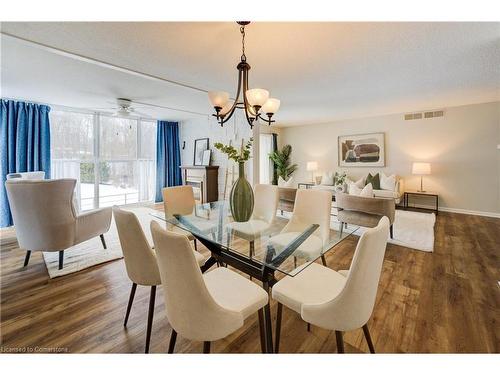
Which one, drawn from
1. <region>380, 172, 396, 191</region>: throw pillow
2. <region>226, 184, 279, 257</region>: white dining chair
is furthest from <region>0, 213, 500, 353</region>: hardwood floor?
<region>380, 172, 396, 191</region>: throw pillow

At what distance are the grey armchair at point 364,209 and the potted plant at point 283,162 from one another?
387 cm

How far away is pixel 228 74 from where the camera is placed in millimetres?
2939

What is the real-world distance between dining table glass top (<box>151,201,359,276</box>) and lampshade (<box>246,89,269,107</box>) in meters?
1.09

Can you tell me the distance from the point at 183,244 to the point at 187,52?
7.11 feet

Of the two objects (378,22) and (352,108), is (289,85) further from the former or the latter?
(352,108)

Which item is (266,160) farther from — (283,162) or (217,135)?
(217,135)

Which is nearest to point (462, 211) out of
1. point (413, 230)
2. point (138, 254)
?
point (413, 230)

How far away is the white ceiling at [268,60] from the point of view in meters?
1.96

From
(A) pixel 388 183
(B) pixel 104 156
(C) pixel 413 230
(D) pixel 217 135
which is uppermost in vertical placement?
(D) pixel 217 135

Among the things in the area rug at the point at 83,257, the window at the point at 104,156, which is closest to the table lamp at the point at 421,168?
the area rug at the point at 83,257

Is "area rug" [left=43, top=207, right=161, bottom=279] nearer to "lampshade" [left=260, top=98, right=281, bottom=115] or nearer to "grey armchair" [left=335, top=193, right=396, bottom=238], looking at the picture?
"lampshade" [left=260, top=98, right=281, bottom=115]

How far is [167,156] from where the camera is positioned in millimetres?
6551

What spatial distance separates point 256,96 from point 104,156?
5.08 meters
